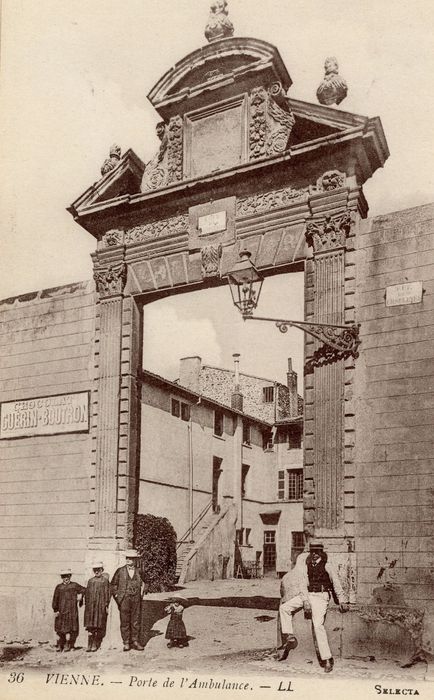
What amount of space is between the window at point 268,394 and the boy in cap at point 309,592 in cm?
2512

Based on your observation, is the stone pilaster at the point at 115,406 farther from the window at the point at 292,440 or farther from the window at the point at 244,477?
the window at the point at 292,440

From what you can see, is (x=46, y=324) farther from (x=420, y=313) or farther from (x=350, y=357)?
(x=420, y=313)

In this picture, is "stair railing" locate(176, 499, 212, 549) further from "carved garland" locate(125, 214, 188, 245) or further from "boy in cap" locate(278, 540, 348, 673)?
"boy in cap" locate(278, 540, 348, 673)

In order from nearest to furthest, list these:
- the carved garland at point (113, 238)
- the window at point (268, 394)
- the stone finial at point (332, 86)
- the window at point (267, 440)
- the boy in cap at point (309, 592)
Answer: the boy in cap at point (309, 592) < the stone finial at point (332, 86) < the carved garland at point (113, 238) < the window at point (267, 440) < the window at point (268, 394)

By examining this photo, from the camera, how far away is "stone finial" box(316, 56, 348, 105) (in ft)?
31.7

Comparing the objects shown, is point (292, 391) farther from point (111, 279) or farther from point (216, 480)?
point (111, 279)

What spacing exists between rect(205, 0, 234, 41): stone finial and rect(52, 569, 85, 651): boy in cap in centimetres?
766

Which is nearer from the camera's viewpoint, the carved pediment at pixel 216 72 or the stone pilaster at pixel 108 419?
the carved pediment at pixel 216 72

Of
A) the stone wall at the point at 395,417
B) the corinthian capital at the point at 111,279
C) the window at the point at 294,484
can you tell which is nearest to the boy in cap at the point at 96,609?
the stone wall at the point at 395,417

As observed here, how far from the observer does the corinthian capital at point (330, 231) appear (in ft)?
→ 31.4

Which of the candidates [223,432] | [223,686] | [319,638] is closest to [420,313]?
[319,638]

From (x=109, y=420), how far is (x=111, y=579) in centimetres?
223

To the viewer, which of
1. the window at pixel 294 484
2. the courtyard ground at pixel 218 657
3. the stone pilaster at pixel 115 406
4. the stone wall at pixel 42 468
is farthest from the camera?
the window at pixel 294 484

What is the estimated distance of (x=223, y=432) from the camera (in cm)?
2789
